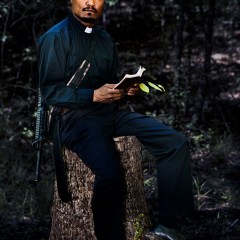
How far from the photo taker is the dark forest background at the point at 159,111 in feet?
17.4

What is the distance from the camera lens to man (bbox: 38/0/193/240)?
11.9 ft

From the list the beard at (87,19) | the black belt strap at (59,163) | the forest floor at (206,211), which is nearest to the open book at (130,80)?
the black belt strap at (59,163)

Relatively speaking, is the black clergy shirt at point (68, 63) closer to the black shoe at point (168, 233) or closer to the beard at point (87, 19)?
the beard at point (87, 19)

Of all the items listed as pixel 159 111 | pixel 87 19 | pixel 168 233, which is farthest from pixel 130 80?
pixel 159 111

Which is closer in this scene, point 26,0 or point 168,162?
point 168,162

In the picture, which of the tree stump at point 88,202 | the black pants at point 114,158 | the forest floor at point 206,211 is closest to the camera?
the black pants at point 114,158

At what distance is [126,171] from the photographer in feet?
13.1

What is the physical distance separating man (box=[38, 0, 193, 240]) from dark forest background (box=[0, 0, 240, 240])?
548 millimetres

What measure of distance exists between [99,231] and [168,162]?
82 cm

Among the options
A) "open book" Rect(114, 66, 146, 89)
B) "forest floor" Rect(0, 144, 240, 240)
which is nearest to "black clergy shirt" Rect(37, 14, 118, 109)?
"open book" Rect(114, 66, 146, 89)

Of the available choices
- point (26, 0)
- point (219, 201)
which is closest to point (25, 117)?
point (26, 0)

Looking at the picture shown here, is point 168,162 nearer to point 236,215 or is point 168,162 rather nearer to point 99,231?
point 99,231

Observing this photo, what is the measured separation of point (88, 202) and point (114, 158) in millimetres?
553

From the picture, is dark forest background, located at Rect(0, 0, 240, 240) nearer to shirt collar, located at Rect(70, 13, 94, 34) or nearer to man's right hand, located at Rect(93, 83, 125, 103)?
man's right hand, located at Rect(93, 83, 125, 103)
